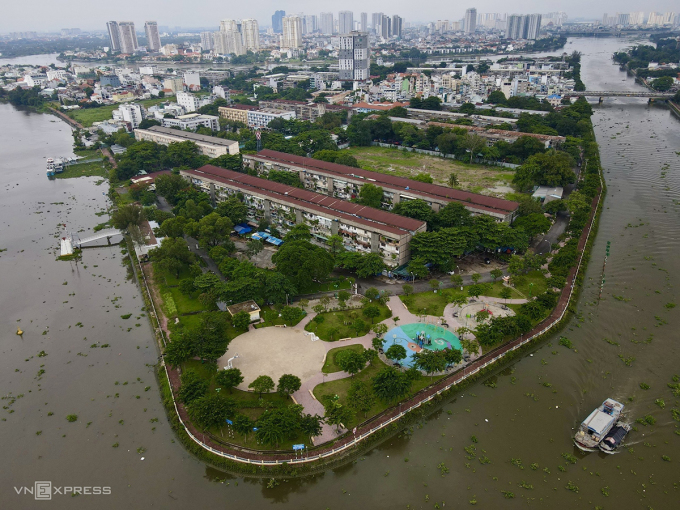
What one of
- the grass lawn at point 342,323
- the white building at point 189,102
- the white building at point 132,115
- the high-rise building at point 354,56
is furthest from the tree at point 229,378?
the high-rise building at point 354,56

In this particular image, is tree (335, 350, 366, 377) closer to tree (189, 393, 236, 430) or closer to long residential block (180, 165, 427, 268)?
tree (189, 393, 236, 430)

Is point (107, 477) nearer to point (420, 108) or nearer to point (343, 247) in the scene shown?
point (343, 247)

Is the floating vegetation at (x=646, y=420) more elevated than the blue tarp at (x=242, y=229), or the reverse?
the blue tarp at (x=242, y=229)

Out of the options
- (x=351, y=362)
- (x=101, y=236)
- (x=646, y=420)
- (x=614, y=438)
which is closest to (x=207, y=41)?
(x=101, y=236)

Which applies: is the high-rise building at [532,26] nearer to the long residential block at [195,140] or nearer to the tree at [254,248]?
the long residential block at [195,140]

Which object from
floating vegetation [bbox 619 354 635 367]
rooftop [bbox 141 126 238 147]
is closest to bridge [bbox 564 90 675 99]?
rooftop [bbox 141 126 238 147]
